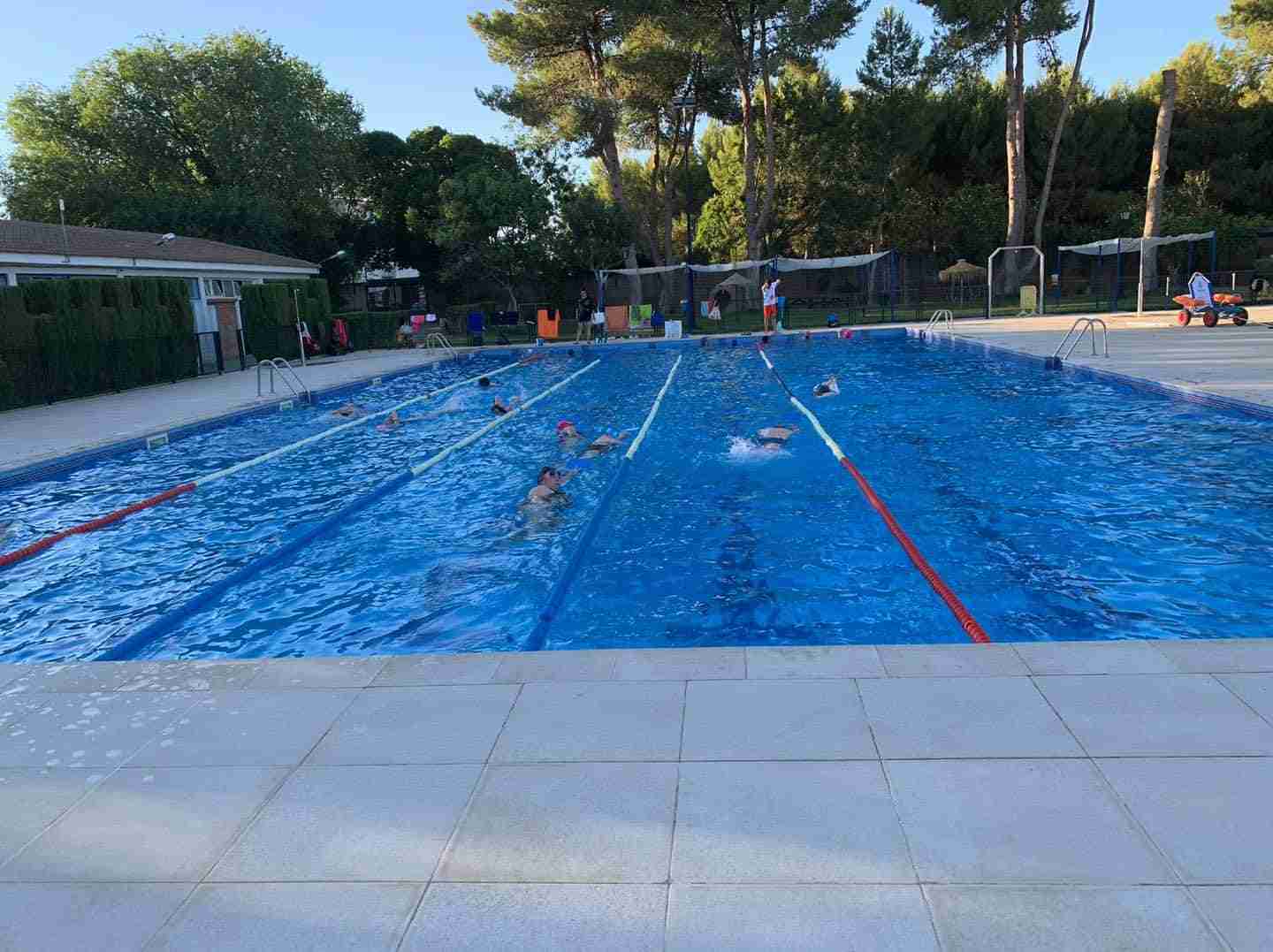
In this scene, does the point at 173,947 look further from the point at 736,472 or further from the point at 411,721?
the point at 736,472

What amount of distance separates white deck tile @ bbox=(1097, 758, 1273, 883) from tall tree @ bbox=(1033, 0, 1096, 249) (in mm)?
33610

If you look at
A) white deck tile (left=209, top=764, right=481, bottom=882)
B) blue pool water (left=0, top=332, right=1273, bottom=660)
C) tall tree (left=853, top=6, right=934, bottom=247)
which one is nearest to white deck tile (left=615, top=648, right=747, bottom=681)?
white deck tile (left=209, top=764, right=481, bottom=882)

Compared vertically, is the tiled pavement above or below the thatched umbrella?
below

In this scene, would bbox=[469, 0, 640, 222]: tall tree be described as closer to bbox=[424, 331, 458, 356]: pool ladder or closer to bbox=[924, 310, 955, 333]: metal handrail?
bbox=[424, 331, 458, 356]: pool ladder

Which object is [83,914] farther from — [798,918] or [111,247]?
[111,247]

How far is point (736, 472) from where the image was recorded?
9.35 metres

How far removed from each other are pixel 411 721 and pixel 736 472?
250 inches

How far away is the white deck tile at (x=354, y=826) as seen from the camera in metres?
2.48

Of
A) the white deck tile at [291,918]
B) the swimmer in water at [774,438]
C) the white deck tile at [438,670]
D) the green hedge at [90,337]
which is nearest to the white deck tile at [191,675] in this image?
the white deck tile at [438,670]

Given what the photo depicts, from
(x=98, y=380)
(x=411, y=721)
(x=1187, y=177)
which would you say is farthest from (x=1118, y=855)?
(x=1187, y=177)

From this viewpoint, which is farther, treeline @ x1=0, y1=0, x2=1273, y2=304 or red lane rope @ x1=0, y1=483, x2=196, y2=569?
treeline @ x1=0, y1=0, x2=1273, y2=304

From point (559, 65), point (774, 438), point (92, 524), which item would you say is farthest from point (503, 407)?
point (559, 65)

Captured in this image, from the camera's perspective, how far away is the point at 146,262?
A: 68.3 feet

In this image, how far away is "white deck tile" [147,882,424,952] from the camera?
2.19 metres
